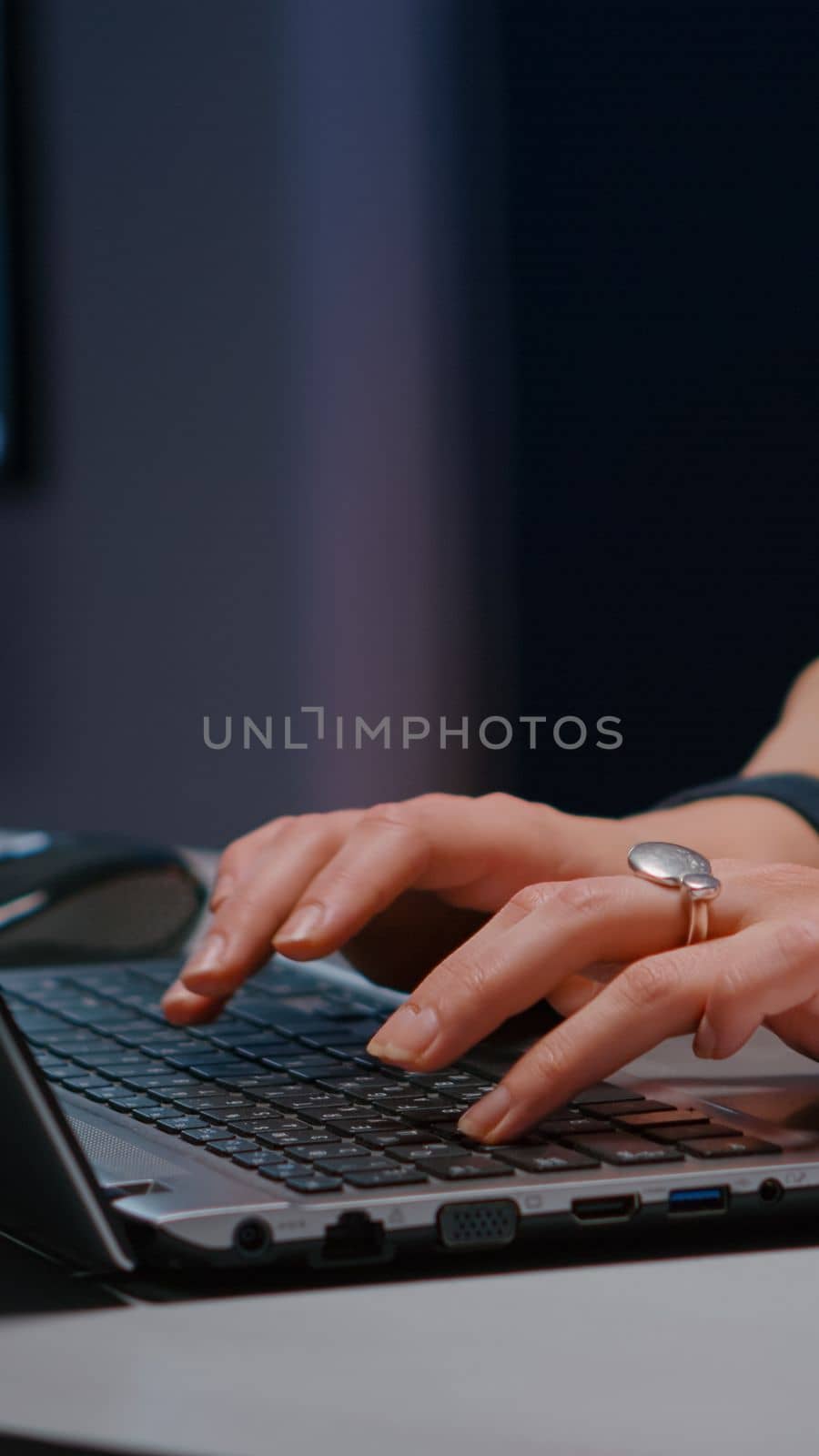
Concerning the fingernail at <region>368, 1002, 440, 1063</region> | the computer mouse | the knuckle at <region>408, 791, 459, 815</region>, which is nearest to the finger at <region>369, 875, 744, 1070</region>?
the fingernail at <region>368, 1002, 440, 1063</region>

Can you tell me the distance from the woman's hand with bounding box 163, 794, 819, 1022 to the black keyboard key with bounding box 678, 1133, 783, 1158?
0.53 ft

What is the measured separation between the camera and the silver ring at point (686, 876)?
0.47 m

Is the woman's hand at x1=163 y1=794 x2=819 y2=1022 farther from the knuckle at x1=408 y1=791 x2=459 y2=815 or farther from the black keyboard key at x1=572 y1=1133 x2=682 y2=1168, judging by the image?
the black keyboard key at x1=572 y1=1133 x2=682 y2=1168

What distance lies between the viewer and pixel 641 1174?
0.35 metres

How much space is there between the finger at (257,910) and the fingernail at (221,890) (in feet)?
0.05

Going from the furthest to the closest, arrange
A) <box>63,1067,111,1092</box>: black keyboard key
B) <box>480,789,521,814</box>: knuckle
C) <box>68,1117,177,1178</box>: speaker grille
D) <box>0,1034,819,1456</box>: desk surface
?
<box>480,789,521,814</box>: knuckle → <box>63,1067,111,1092</box>: black keyboard key → <box>68,1117,177,1178</box>: speaker grille → <box>0,1034,819,1456</box>: desk surface

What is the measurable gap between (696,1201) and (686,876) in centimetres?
14

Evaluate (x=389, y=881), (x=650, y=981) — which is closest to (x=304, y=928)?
(x=389, y=881)

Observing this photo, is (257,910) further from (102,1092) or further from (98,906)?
(98,906)

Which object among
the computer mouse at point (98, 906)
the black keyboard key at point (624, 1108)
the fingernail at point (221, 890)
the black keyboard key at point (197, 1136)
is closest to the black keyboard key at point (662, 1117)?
the black keyboard key at point (624, 1108)

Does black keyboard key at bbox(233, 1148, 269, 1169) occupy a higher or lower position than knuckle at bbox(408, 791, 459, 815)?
lower

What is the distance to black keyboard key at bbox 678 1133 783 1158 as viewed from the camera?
1.22 feet

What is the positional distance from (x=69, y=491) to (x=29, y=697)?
0.53 feet

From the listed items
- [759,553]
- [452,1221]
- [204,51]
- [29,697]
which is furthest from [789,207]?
[29,697]
